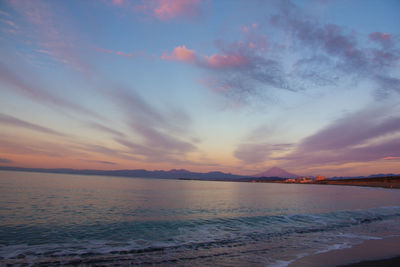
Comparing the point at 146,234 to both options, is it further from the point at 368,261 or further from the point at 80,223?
the point at 368,261

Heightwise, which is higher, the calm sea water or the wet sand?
the wet sand

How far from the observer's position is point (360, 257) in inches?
410

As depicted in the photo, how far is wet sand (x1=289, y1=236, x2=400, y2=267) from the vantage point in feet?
31.4

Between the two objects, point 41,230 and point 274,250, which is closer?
point 274,250

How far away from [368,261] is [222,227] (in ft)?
31.5

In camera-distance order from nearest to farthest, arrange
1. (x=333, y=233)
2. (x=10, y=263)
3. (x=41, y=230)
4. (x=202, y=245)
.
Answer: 1. (x=10, y=263)
2. (x=202, y=245)
3. (x=41, y=230)
4. (x=333, y=233)

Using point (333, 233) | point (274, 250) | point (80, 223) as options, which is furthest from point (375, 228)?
point (80, 223)

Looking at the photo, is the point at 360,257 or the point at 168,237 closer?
the point at 360,257

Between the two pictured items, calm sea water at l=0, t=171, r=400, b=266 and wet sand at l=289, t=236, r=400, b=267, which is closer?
wet sand at l=289, t=236, r=400, b=267

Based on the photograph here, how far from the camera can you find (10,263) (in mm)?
9383

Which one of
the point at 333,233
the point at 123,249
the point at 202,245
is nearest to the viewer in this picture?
the point at 123,249

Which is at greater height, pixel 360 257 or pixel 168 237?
pixel 360 257

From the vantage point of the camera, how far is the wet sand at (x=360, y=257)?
9.59m

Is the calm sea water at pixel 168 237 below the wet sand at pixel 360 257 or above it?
below
